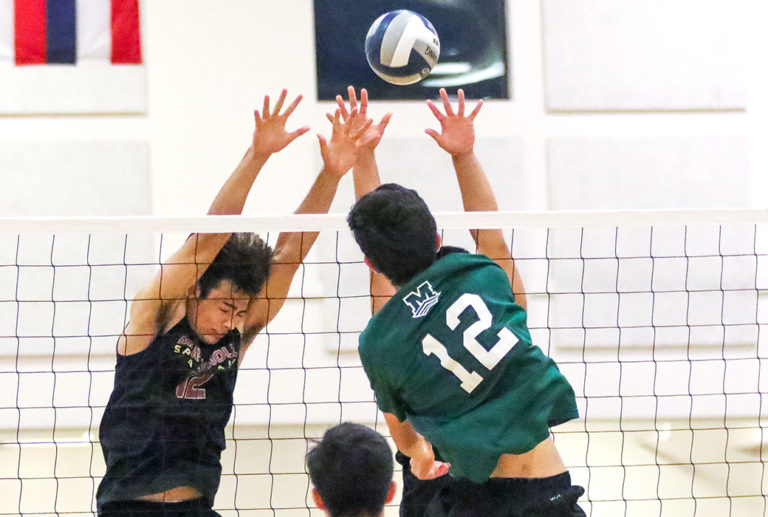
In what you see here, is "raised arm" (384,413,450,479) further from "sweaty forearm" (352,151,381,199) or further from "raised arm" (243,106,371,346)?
"sweaty forearm" (352,151,381,199)

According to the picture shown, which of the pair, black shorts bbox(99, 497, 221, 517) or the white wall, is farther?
the white wall

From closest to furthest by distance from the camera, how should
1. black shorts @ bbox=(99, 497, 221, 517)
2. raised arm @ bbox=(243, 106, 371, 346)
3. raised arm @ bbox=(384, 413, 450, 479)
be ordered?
1. raised arm @ bbox=(384, 413, 450, 479)
2. black shorts @ bbox=(99, 497, 221, 517)
3. raised arm @ bbox=(243, 106, 371, 346)

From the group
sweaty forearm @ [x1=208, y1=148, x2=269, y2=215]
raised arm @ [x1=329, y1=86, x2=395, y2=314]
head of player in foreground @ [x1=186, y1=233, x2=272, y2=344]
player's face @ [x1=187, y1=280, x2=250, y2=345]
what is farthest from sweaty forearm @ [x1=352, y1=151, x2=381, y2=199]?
player's face @ [x1=187, y1=280, x2=250, y2=345]

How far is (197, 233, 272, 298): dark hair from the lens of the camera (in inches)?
124

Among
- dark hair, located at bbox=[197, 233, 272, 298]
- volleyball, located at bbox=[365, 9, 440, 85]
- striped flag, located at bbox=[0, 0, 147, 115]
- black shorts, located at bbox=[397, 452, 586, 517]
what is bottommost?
→ black shorts, located at bbox=[397, 452, 586, 517]

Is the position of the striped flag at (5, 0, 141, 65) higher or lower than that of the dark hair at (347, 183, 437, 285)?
higher

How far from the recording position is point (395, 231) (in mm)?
2324

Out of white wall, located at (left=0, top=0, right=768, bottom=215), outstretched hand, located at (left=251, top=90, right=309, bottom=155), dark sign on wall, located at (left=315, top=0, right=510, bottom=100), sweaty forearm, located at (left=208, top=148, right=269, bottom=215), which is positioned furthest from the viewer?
dark sign on wall, located at (left=315, top=0, right=510, bottom=100)

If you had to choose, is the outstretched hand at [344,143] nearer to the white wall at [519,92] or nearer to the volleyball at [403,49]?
the volleyball at [403,49]

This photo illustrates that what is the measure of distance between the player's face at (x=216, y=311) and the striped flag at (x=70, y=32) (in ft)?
11.2

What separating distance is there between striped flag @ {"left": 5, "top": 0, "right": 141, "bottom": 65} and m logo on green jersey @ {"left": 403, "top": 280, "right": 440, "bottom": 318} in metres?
4.36

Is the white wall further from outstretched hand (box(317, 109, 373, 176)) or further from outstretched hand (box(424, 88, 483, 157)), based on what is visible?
outstretched hand (box(424, 88, 483, 157))

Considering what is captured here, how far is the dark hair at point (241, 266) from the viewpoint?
315 centimetres

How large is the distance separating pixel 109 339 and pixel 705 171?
428cm
